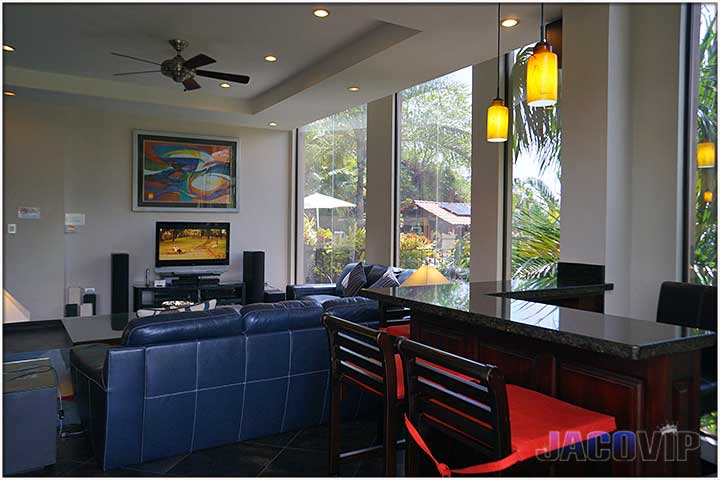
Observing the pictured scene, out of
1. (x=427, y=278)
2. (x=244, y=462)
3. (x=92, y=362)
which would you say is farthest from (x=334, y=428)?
(x=427, y=278)

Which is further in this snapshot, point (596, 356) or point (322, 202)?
point (322, 202)

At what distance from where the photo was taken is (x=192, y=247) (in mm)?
7730

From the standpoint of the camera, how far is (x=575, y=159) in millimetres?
3527

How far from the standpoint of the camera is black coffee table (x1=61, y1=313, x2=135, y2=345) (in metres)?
4.53

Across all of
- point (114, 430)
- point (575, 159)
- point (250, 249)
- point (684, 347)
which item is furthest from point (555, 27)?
point (250, 249)

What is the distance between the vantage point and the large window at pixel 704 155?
3.23 metres

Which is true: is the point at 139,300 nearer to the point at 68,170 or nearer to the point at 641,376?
the point at 68,170

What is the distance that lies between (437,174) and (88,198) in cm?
470

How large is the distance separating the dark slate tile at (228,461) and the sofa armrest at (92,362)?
619 millimetres

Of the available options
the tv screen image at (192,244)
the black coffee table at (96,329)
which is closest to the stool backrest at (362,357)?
the black coffee table at (96,329)

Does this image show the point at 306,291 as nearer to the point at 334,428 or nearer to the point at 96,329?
the point at 96,329

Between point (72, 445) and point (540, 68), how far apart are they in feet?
10.8

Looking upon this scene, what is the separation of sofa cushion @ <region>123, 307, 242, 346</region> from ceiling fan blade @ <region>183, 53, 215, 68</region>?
8.09 ft

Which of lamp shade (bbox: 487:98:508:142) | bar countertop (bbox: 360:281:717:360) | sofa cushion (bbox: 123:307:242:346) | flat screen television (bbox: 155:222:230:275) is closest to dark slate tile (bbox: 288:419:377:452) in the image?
sofa cushion (bbox: 123:307:242:346)
